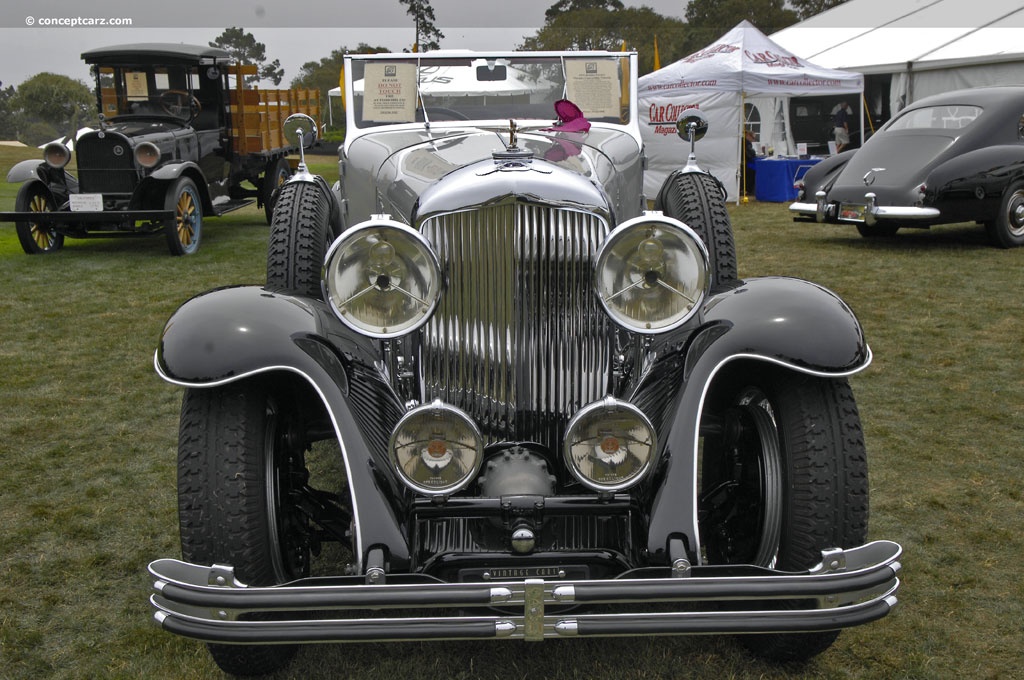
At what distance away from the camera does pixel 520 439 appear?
7.93 ft

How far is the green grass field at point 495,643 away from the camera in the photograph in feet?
7.86

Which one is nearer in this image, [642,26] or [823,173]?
[823,173]

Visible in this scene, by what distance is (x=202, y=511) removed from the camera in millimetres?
2045

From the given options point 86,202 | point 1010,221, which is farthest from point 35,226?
point 1010,221

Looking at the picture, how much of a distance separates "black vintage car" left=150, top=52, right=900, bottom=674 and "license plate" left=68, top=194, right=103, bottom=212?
7674 mm

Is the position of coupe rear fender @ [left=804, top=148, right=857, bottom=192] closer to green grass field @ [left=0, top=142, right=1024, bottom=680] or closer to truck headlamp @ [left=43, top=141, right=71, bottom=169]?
green grass field @ [left=0, top=142, right=1024, bottom=680]

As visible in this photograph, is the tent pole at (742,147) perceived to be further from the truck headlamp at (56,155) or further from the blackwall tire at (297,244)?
the blackwall tire at (297,244)

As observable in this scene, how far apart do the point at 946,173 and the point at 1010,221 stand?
3.24ft

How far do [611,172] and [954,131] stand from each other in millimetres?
7140

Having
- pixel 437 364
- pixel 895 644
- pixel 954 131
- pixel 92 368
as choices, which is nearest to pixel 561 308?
pixel 437 364

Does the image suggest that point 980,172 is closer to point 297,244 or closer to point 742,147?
point 742,147

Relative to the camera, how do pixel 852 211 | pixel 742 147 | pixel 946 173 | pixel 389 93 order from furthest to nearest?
pixel 742 147 < pixel 852 211 < pixel 946 173 < pixel 389 93

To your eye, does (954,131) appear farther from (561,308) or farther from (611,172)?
A: (561,308)

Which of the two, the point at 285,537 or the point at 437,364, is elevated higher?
the point at 437,364
